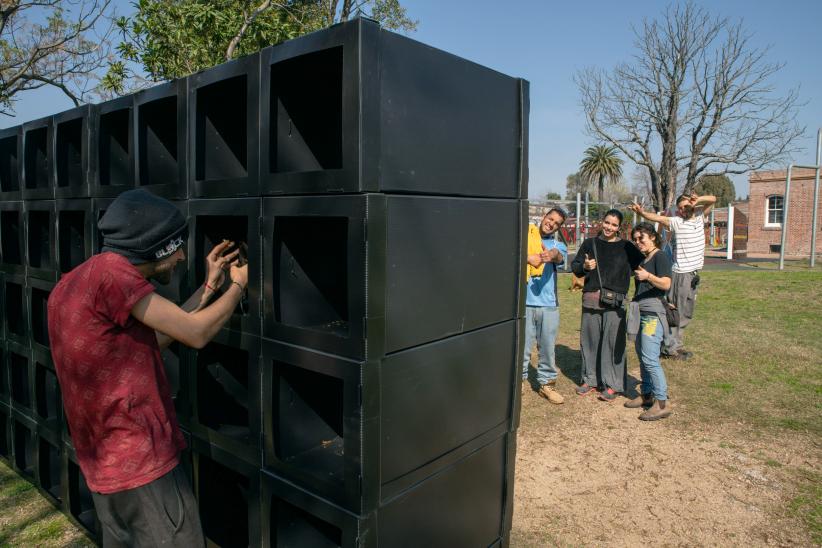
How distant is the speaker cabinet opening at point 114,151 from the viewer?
3.02m

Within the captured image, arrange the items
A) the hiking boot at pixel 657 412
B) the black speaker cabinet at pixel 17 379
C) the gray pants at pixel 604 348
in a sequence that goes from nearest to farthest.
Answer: the black speaker cabinet at pixel 17 379, the hiking boot at pixel 657 412, the gray pants at pixel 604 348

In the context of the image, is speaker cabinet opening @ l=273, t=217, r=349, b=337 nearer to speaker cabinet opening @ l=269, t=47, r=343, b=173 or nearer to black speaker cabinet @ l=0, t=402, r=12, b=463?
speaker cabinet opening @ l=269, t=47, r=343, b=173

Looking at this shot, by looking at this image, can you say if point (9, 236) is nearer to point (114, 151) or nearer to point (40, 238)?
point (40, 238)

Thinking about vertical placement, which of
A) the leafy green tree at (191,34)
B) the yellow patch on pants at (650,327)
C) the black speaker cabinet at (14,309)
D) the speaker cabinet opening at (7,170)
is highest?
the leafy green tree at (191,34)

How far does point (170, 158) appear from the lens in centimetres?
280

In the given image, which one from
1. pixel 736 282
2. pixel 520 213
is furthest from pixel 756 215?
pixel 520 213

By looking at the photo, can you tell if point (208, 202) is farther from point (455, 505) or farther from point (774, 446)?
point (774, 446)

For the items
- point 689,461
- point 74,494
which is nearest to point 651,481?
point 689,461

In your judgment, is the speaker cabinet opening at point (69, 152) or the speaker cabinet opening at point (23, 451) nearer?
the speaker cabinet opening at point (69, 152)

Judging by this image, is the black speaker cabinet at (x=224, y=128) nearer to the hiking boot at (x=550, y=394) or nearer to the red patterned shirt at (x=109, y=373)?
the red patterned shirt at (x=109, y=373)

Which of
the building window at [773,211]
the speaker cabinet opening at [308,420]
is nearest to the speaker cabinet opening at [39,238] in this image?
the speaker cabinet opening at [308,420]

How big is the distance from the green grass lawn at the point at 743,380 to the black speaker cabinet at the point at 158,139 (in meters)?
2.05

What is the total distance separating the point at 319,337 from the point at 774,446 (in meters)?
4.00

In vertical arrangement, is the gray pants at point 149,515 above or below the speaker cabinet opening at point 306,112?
below
